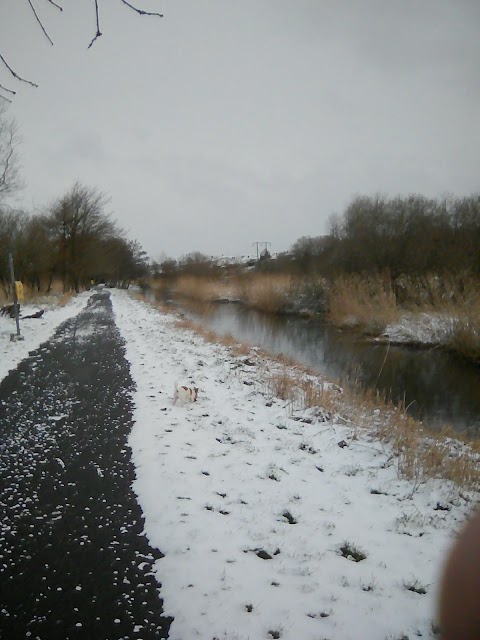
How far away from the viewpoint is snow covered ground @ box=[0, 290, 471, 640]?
221cm

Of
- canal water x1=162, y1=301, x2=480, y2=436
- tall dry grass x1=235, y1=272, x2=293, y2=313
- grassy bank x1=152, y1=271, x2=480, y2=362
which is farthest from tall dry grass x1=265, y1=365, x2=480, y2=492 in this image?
tall dry grass x1=235, y1=272, x2=293, y2=313

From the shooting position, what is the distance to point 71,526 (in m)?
2.94

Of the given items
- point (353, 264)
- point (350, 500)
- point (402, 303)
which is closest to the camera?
point (350, 500)

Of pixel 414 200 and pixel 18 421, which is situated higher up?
pixel 414 200

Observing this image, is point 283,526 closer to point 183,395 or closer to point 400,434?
point 400,434

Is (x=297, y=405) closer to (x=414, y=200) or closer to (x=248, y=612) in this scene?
→ (x=248, y=612)

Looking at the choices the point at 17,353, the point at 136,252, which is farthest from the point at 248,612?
the point at 136,252

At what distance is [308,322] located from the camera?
20219 mm

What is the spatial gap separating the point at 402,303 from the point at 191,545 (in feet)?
58.3

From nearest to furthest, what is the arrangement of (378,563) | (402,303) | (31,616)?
(31,616), (378,563), (402,303)

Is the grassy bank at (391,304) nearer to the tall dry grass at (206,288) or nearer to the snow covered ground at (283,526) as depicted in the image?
the tall dry grass at (206,288)

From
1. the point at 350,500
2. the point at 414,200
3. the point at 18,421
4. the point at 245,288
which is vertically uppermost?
the point at 414,200

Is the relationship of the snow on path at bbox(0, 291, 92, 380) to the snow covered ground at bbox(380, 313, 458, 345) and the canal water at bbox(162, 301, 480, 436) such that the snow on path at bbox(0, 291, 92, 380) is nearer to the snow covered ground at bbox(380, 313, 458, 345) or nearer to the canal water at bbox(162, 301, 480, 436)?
the canal water at bbox(162, 301, 480, 436)

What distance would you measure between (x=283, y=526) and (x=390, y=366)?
31.5 feet
